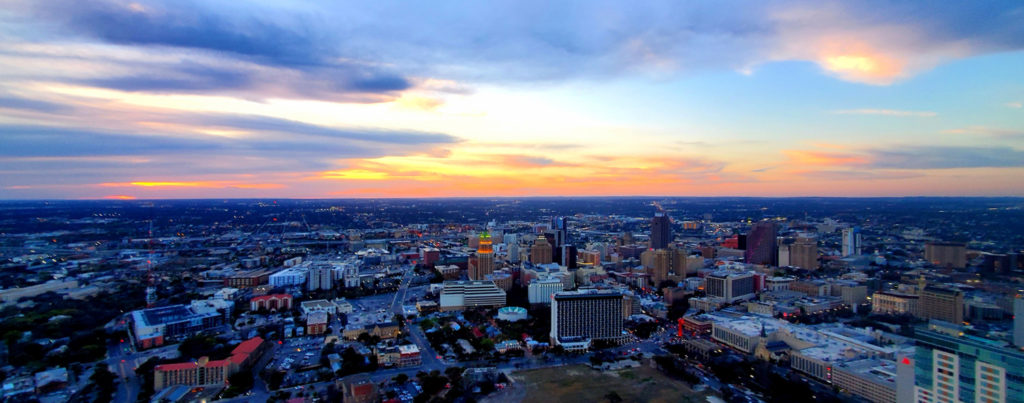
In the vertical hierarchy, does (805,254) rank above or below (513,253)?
above

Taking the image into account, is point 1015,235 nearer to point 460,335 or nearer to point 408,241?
point 460,335

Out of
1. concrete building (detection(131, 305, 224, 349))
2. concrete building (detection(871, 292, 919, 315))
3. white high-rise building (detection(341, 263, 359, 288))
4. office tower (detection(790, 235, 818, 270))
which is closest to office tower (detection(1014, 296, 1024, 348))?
concrete building (detection(871, 292, 919, 315))

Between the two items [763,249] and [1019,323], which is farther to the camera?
[763,249]

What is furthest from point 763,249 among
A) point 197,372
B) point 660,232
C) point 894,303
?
point 197,372

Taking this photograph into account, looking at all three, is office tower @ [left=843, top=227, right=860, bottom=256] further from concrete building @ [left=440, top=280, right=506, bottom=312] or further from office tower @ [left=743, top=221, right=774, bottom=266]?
concrete building @ [left=440, top=280, right=506, bottom=312]

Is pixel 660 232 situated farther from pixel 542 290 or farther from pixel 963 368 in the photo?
pixel 963 368

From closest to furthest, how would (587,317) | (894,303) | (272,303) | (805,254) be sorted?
(587,317)
(894,303)
(272,303)
(805,254)
